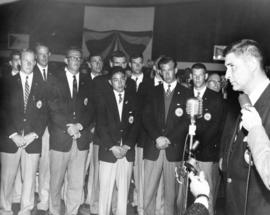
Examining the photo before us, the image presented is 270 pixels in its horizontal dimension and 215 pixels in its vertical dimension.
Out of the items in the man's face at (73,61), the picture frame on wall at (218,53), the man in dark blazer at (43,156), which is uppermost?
the picture frame on wall at (218,53)

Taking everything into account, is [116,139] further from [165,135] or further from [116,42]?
[116,42]

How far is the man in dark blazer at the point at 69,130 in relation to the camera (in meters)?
3.77

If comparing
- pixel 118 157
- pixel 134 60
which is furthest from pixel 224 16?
pixel 118 157

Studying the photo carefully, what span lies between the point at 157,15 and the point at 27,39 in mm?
2809

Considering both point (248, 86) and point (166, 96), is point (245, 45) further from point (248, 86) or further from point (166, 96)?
point (166, 96)

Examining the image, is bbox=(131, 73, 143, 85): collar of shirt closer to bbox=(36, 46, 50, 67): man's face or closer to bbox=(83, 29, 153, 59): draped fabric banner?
bbox=(36, 46, 50, 67): man's face

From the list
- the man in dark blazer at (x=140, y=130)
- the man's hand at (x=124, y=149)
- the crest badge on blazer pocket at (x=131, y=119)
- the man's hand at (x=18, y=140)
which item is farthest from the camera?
the man in dark blazer at (x=140, y=130)

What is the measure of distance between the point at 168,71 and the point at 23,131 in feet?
4.69

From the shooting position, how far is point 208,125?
3.95m

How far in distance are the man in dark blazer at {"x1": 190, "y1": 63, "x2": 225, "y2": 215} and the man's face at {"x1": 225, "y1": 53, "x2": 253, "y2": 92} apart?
82.2 inches

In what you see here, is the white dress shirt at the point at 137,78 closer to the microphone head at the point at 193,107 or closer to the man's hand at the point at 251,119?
the microphone head at the point at 193,107

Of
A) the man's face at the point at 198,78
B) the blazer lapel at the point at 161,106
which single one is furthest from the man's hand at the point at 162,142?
the man's face at the point at 198,78

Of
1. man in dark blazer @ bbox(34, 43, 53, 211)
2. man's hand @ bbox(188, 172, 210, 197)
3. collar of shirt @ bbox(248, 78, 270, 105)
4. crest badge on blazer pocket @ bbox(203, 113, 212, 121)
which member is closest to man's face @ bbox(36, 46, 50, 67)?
man in dark blazer @ bbox(34, 43, 53, 211)

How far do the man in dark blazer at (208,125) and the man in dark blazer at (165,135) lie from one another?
20 cm
